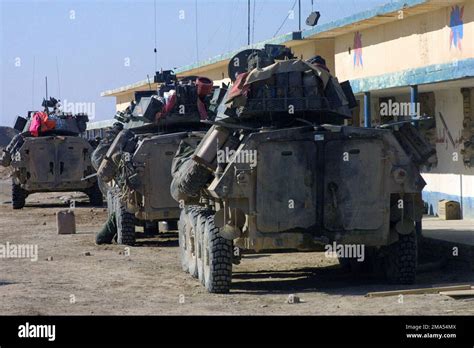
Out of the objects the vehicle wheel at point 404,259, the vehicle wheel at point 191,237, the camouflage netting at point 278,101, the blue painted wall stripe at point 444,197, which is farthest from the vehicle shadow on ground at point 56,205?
the vehicle wheel at point 404,259

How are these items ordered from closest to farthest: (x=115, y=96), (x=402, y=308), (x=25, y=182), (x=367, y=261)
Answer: (x=402, y=308) < (x=367, y=261) < (x=25, y=182) < (x=115, y=96)

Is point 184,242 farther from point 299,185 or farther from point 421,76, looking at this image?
point 421,76

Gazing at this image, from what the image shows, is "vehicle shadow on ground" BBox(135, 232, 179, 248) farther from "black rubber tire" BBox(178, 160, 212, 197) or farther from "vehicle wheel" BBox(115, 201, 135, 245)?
"black rubber tire" BBox(178, 160, 212, 197)

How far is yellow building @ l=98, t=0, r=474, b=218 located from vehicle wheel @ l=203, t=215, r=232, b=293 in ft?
15.5

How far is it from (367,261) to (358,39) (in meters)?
9.76

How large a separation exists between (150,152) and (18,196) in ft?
44.4

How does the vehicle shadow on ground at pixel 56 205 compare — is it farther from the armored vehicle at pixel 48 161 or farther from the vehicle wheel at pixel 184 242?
the vehicle wheel at pixel 184 242

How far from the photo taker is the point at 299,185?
13.0 meters

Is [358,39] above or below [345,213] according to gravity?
above

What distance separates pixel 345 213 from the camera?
13055 mm

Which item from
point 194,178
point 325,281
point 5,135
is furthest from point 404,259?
point 5,135
